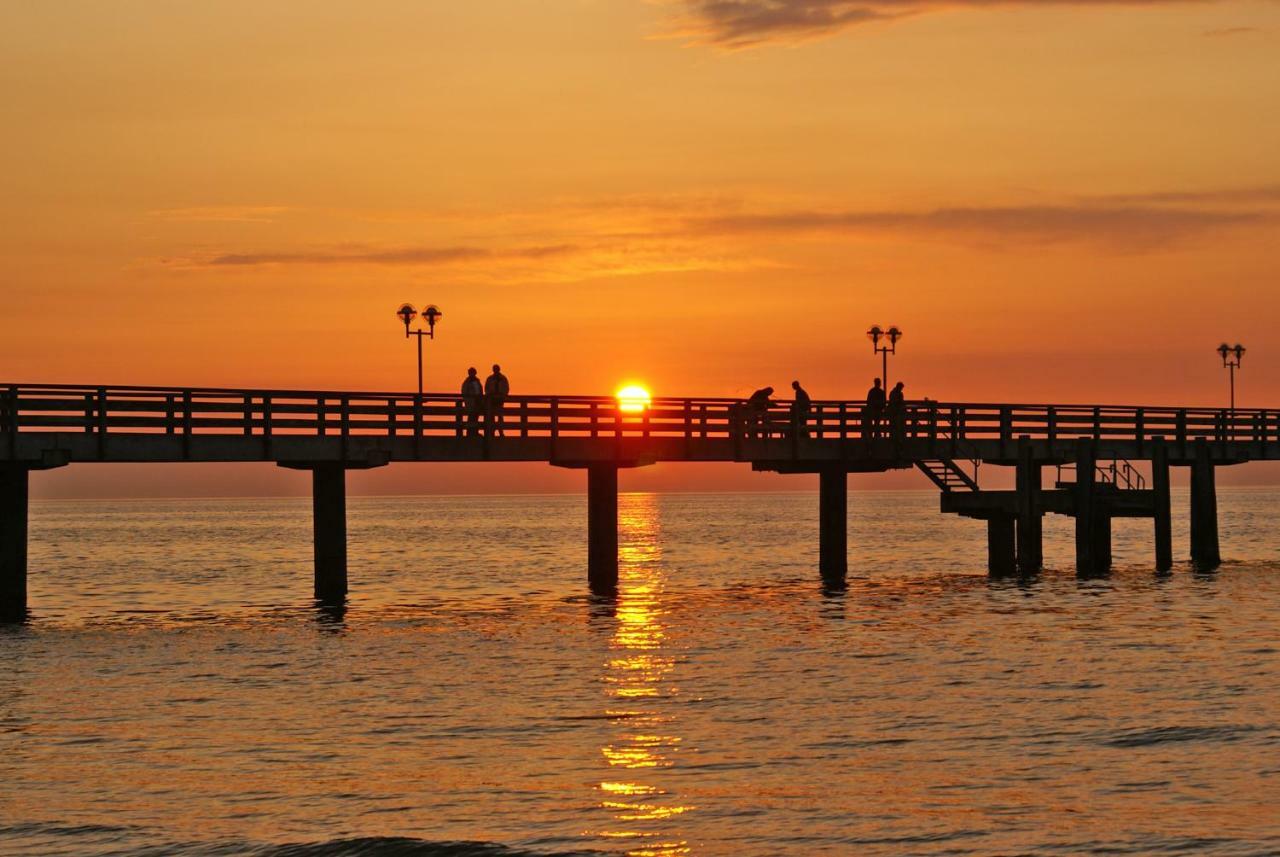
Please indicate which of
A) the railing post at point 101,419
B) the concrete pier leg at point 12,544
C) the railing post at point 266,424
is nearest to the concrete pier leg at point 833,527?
the railing post at point 266,424

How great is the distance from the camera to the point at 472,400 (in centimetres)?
3856

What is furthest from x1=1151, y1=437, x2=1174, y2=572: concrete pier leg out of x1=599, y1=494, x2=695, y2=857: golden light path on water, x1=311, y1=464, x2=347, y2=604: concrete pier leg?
x1=311, y1=464, x2=347, y2=604: concrete pier leg

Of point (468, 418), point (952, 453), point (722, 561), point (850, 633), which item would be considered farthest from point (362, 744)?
point (722, 561)

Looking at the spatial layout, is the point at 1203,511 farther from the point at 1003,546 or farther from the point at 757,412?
the point at 757,412

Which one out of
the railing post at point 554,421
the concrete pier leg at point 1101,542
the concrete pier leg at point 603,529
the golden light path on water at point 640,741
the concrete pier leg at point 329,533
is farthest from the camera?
Answer: the concrete pier leg at point 1101,542

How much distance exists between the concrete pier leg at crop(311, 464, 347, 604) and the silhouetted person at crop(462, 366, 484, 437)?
2785 mm

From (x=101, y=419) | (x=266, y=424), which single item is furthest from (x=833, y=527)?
(x=101, y=419)

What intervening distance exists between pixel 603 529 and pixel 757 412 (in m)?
4.50

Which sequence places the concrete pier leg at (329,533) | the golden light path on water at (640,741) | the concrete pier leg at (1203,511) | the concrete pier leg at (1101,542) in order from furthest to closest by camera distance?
the concrete pier leg at (1203,511) < the concrete pier leg at (1101,542) < the concrete pier leg at (329,533) < the golden light path on water at (640,741)

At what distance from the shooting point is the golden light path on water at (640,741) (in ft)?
55.1

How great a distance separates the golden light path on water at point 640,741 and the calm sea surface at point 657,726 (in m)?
0.07

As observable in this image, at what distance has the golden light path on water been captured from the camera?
661 inches

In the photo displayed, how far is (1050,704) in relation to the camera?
2400cm

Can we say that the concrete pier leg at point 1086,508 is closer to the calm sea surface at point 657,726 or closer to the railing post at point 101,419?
the calm sea surface at point 657,726
